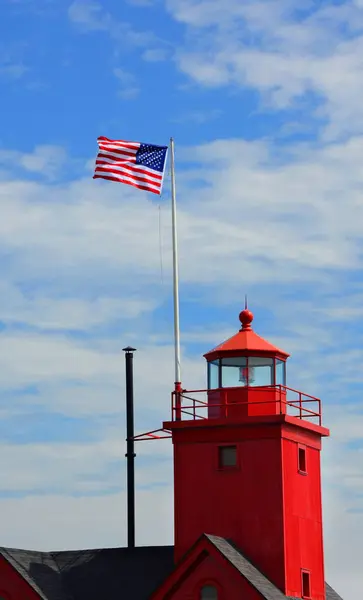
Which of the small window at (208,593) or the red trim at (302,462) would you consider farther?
the red trim at (302,462)

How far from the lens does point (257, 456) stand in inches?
2165

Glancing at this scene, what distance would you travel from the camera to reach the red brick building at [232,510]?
174ft

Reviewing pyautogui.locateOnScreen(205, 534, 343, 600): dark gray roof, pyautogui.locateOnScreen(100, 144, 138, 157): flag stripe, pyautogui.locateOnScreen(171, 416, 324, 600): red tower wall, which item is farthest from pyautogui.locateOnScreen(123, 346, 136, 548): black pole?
pyautogui.locateOnScreen(100, 144, 138, 157): flag stripe

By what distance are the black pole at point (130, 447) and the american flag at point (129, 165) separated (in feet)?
27.6

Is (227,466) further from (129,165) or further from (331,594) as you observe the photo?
(129,165)

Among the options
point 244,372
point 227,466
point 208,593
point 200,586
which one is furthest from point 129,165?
point 208,593

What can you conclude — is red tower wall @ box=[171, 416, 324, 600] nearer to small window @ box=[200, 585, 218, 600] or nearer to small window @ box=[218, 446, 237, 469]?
small window @ box=[218, 446, 237, 469]

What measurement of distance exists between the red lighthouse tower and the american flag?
20.8 feet

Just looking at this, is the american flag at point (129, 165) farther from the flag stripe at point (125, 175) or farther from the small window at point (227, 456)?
the small window at point (227, 456)

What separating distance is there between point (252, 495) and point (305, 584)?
3726mm

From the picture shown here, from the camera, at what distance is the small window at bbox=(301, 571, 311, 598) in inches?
2176

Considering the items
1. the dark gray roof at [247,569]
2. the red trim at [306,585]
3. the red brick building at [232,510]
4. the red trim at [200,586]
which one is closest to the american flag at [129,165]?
the red brick building at [232,510]

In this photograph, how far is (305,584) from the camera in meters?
55.6

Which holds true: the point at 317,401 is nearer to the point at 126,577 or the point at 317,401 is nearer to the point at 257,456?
the point at 257,456
